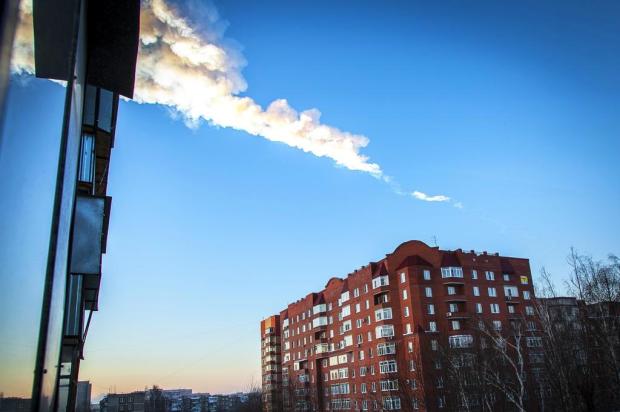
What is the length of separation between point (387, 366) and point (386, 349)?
1.85 metres

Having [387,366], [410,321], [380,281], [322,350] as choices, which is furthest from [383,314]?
[322,350]

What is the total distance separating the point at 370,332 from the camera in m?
61.2

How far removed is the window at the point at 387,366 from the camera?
55.7m

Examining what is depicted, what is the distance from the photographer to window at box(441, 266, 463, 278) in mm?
58900

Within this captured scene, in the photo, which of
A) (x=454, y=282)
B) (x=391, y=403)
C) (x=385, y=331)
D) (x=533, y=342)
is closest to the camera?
(x=533, y=342)

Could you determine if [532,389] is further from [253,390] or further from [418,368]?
[253,390]

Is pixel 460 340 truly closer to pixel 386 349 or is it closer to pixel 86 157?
pixel 386 349

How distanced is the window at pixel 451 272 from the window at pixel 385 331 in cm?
872

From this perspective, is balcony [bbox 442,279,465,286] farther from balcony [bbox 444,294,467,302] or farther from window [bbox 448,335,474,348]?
window [bbox 448,335,474,348]

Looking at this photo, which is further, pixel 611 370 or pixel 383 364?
pixel 383 364

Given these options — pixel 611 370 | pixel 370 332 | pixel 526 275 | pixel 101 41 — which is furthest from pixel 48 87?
→ pixel 526 275

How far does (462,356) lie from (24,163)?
4307 centimetres

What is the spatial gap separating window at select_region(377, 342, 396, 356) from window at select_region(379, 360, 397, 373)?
97 cm

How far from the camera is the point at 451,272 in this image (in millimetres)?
59156
